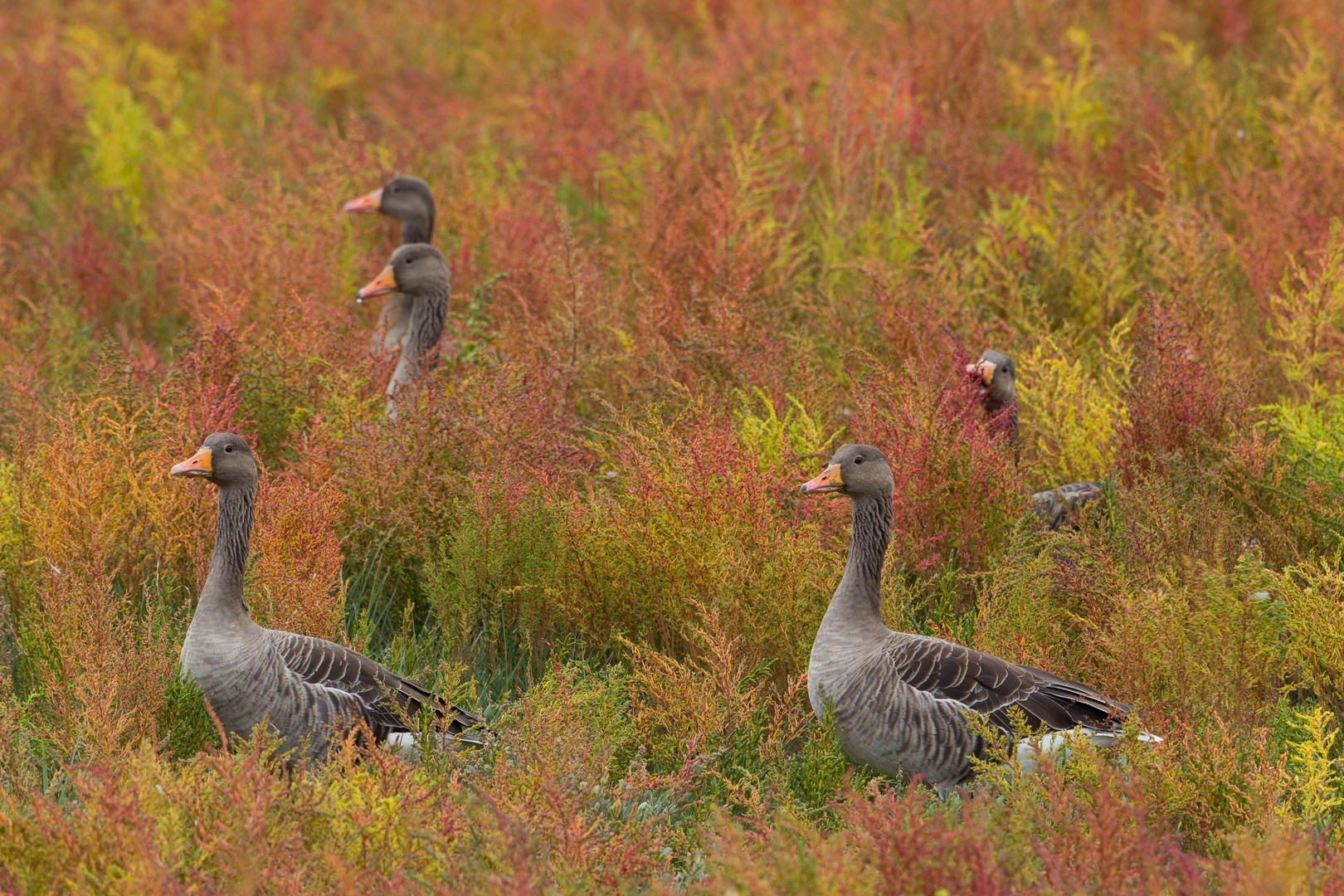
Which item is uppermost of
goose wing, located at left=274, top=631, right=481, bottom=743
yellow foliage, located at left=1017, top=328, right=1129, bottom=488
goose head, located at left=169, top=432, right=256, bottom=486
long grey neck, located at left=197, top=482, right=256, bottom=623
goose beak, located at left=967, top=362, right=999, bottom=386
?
goose head, located at left=169, top=432, right=256, bottom=486

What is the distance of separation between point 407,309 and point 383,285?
2.77 ft

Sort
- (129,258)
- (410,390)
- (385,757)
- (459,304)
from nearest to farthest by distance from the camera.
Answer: (385,757)
(410,390)
(459,304)
(129,258)

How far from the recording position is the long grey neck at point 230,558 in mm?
4797

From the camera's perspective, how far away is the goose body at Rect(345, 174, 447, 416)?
24.2 ft

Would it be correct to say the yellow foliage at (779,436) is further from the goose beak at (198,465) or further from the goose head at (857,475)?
the goose beak at (198,465)

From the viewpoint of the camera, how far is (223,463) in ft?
16.2

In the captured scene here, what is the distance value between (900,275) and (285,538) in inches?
167

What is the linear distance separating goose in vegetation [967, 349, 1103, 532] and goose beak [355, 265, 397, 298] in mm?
3323

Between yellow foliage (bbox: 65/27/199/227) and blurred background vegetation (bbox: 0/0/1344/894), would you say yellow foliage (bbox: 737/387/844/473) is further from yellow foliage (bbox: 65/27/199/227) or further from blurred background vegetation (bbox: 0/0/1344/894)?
yellow foliage (bbox: 65/27/199/227)

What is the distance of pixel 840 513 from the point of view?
611cm

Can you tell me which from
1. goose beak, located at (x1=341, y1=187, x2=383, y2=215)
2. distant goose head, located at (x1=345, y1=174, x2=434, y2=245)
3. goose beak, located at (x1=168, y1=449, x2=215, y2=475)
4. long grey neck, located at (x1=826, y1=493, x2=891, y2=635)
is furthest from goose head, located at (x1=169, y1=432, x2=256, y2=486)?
goose beak, located at (x1=341, y1=187, x2=383, y2=215)

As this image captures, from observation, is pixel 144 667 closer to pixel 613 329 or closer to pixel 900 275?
pixel 613 329

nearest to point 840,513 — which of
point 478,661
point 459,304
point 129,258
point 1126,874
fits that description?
point 478,661

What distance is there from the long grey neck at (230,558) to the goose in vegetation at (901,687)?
6.91 ft
